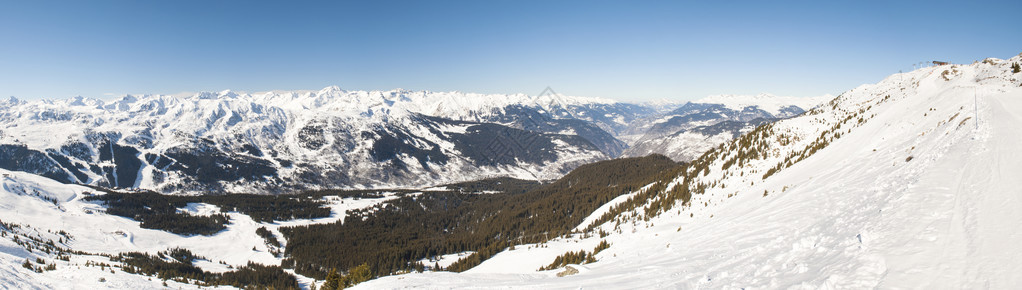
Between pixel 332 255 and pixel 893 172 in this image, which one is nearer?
pixel 893 172

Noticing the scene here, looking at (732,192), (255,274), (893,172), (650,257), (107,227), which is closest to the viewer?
(893,172)

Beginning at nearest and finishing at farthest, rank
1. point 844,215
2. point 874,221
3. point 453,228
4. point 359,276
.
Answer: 1. point 874,221
2. point 844,215
3. point 359,276
4. point 453,228

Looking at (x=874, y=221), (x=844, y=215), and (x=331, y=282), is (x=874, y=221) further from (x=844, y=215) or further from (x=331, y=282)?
(x=331, y=282)

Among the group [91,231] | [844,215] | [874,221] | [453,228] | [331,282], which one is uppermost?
[874,221]

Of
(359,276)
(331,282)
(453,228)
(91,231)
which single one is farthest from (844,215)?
(91,231)

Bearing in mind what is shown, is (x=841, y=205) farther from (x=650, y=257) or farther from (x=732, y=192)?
(x=732, y=192)

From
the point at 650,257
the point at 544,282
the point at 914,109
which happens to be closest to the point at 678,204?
the point at 914,109

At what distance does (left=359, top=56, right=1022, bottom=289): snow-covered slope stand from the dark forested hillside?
38.9 metres

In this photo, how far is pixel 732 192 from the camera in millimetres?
40094

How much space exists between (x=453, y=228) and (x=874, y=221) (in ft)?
496

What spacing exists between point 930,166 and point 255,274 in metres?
117

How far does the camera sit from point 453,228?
156 metres

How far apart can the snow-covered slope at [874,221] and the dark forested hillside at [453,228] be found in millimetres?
38864

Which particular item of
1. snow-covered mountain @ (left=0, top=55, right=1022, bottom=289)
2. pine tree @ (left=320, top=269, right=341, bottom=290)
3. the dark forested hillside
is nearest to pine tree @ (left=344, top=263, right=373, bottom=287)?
pine tree @ (left=320, top=269, right=341, bottom=290)
